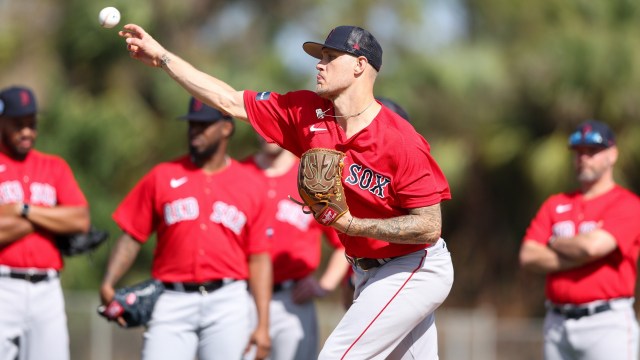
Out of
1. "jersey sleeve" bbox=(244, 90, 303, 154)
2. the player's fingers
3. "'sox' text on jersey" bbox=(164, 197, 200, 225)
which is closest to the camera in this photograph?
"jersey sleeve" bbox=(244, 90, 303, 154)

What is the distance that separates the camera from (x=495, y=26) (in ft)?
61.2

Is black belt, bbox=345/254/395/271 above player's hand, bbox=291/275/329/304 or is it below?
above

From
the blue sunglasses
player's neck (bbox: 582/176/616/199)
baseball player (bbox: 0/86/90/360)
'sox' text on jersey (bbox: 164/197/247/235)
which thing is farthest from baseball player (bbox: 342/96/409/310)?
baseball player (bbox: 0/86/90/360)

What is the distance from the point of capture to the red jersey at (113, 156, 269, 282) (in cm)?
745

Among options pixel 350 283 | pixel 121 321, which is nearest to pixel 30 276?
pixel 121 321

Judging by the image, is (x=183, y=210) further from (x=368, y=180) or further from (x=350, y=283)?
(x=368, y=180)

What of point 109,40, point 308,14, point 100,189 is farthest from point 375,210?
point 308,14

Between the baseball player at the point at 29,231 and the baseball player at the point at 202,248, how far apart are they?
1.46 feet

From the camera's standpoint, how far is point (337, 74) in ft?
19.7

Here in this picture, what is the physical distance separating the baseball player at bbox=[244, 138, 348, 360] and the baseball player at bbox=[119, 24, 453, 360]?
2.24 metres

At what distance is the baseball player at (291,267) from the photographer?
27.5ft

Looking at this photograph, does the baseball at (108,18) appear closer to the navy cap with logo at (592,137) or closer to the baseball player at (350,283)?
the baseball player at (350,283)

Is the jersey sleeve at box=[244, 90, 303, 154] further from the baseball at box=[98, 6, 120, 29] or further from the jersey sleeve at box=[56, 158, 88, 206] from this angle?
the jersey sleeve at box=[56, 158, 88, 206]

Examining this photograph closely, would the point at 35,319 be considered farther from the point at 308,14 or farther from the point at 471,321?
the point at 308,14
